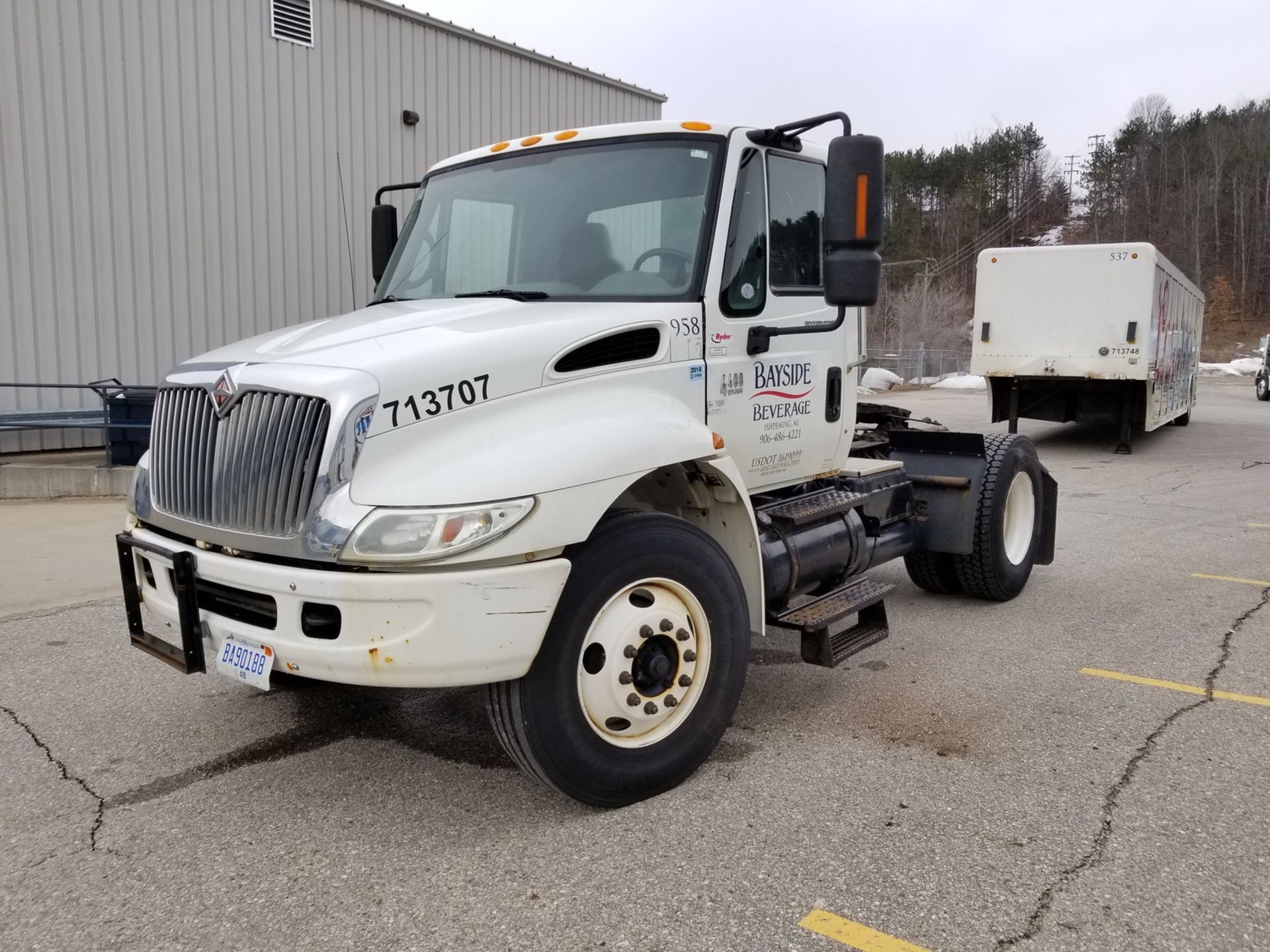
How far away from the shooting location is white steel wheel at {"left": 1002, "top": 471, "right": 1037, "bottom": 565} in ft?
22.2

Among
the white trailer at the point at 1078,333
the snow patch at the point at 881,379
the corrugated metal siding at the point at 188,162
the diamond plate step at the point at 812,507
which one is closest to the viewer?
the diamond plate step at the point at 812,507

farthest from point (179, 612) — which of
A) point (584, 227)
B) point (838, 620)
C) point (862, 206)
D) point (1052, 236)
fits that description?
point (1052, 236)

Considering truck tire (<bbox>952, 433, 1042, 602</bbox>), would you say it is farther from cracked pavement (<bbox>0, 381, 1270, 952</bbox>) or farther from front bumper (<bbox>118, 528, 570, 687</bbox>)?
front bumper (<bbox>118, 528, 570, 687</bbox>)

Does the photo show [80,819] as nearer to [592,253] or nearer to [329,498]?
[329,498]

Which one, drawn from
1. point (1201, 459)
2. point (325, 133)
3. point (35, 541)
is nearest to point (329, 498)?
point (35, 541)

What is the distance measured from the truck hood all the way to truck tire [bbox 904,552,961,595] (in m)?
3.22

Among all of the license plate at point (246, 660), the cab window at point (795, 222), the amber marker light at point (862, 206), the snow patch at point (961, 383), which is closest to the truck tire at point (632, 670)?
the license plate at point (246, 660)

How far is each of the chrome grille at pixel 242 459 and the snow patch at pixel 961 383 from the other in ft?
103

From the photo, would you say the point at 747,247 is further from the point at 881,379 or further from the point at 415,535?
the point at 881,379

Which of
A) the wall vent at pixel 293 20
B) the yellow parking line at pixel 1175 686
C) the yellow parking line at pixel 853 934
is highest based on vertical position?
the wall vent at pixel 293 20

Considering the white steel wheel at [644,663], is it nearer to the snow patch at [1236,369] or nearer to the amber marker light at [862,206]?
the amber marker light at [862,206]

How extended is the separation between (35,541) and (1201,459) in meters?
15.2

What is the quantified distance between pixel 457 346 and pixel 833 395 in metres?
2.16

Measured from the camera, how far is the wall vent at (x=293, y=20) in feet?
43.0
